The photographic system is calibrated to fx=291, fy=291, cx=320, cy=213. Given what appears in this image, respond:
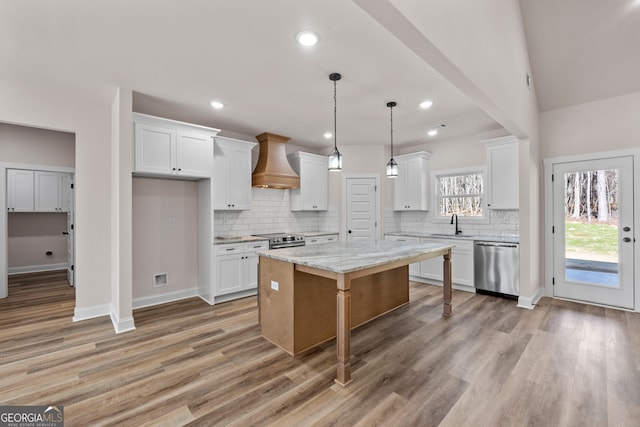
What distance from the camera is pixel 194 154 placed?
404 centimetres

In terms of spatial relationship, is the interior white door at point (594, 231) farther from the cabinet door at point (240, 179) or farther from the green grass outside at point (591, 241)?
the cabinet door at point (240, 179)

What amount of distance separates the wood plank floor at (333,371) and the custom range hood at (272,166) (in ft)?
7.29

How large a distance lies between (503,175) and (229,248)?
4.34 meters

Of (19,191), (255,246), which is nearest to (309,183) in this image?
(255,246)

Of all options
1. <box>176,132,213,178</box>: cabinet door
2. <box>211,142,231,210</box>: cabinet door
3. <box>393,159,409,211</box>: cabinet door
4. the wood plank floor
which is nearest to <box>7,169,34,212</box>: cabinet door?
the wood plank floor

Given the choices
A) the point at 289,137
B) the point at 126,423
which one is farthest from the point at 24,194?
the point at 126,423

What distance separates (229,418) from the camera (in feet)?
6.12

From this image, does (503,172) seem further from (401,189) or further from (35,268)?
(35,268)

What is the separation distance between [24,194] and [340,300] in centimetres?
700

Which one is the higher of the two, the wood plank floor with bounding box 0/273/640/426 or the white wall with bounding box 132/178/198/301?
the white wall with bounding box 132/178/198/301

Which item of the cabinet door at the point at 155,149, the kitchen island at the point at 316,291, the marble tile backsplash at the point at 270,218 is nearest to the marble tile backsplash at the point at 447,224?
the marble tile backsplash at the point at 270,218

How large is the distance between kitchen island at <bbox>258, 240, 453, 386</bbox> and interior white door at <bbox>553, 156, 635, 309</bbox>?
233 centimetres

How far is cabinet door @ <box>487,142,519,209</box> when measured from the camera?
445cm

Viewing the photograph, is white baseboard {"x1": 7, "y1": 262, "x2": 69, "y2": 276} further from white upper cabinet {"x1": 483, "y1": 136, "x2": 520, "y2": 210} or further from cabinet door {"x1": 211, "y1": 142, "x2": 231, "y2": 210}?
white upper cabinet {"x1": 483, "y1": 136, "x2": 520, "y2": 210}
